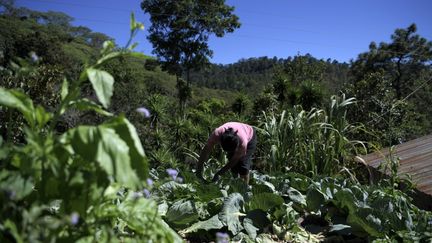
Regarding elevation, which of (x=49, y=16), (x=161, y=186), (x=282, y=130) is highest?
(x=49, y=16)

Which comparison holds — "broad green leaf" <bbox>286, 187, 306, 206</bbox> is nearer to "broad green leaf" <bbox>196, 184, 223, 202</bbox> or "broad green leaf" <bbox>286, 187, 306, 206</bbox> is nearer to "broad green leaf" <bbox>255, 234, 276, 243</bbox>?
"broad green leaf" <bbox>255, 234, 276, 243</bbox>

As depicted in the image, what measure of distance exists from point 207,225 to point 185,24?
2220cm

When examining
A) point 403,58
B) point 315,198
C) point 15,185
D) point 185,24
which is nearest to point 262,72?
point 403,58

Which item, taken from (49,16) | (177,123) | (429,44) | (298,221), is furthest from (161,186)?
(49,16)

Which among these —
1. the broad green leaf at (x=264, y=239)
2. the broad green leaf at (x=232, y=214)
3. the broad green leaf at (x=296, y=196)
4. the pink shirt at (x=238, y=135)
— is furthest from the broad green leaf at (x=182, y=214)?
the pink shirt at (x=238, y=135)

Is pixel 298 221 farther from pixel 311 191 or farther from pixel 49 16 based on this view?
pixel 49 16

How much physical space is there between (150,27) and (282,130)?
20.8 meters

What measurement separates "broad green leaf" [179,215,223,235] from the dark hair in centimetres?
155

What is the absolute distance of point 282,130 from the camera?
4957 mm

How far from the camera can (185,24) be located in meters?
23.6

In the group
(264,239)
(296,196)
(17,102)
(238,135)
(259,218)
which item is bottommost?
(264,239)

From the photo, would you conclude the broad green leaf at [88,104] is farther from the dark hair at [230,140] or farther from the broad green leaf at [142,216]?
the dark hair at [230,140]

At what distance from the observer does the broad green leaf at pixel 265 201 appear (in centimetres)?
260

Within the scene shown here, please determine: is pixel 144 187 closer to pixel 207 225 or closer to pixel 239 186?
pixel 207 225
